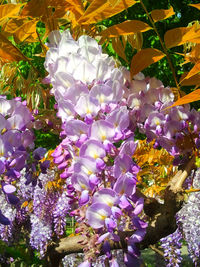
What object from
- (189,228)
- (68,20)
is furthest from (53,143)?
(68,20)

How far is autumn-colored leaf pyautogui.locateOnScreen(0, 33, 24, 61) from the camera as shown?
83 centimetres

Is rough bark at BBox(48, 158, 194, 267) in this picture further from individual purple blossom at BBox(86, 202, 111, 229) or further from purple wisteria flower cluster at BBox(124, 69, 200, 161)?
individual purple blossom at BBox(86, 202, 111, 229)

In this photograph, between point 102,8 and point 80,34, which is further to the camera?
A: point 80,34

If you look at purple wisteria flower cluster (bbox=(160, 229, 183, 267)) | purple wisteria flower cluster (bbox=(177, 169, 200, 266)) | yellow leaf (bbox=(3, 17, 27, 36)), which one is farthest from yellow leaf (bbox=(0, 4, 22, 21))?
purple wisteria flower cluster (bbox=(160, 229, 183, 267))

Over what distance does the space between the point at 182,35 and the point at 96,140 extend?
1.17 feet

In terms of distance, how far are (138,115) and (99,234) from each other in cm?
32

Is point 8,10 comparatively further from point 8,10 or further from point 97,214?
point 97,214

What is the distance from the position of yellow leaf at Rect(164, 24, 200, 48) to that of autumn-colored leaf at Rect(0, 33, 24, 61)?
375mm

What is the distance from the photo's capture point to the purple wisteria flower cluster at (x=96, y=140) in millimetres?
651

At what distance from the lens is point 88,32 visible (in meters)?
0.91

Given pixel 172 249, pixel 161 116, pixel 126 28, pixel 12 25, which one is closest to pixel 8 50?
pixel 12 25

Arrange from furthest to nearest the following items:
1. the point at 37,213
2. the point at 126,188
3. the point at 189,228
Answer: the point at 37,213 < the point at 189,228 < the point at 126,188

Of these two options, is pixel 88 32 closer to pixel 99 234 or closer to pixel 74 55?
pixel 74 55

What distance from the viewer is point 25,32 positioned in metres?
0.88
